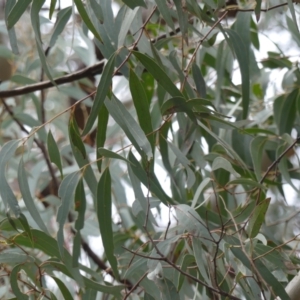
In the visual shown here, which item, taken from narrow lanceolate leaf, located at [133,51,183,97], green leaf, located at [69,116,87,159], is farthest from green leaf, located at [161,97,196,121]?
green leaf, located at [69,116,87,159]

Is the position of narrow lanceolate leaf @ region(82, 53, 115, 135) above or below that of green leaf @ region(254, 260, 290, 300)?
above

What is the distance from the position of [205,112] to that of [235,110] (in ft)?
2.05

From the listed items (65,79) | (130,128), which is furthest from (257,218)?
(65,79)

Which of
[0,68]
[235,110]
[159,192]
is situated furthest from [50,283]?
[159,192]

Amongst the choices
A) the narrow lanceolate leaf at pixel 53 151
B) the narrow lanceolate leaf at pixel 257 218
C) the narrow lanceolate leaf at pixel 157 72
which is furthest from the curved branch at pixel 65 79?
the narrow lanceolate leaf at pixel 257 218

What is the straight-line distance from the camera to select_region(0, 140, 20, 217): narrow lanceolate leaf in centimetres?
87

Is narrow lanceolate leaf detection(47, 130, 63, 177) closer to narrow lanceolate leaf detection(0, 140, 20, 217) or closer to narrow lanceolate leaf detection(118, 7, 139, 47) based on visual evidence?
narrow lanceolate leaf detection(0, 140, 20, 217)

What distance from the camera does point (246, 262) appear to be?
35.2 inches

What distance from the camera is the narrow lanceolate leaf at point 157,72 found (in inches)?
34.6

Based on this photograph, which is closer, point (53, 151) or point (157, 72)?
point (157, 72)

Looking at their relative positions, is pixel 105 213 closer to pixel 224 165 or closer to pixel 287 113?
pixel 224 165

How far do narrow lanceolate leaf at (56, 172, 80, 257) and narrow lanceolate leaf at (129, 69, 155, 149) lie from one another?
0.38ft

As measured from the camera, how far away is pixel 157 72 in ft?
2.92

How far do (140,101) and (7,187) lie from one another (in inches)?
8.2
